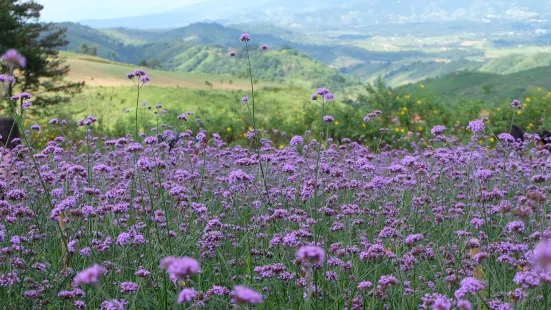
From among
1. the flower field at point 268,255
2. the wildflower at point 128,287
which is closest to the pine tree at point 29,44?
the flower field at point 268,255

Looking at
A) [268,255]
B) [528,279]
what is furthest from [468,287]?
[268,255]

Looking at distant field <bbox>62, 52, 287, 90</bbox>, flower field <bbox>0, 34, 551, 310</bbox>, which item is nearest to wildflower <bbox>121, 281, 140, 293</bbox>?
flower field <bbox>0, 34, 551, 310</bbox>

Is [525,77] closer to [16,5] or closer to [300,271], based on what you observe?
[16,5]

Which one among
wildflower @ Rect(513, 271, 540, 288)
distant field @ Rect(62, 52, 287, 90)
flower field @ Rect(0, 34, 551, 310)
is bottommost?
distant field @ Rect(62, 52, 287, 90)

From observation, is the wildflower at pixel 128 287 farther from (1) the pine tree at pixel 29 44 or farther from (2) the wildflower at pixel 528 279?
(1) the pine tree at pixel 29 44

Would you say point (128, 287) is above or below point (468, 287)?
below

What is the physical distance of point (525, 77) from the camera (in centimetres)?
6525

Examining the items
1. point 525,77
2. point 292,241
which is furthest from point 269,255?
point 525,77

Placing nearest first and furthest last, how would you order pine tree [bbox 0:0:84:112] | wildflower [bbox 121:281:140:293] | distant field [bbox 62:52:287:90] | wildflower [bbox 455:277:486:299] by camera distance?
wildflower [bbox 455:277:486:299] → wildflower [bbox 121:281:140:293] → pine tree [bbox 0:0:84:112] → distant field [bbox 62:52:287:90]

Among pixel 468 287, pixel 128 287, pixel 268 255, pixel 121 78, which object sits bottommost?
pixel 121 78

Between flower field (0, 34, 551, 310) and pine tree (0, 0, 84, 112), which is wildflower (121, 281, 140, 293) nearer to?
flower field (0, 34, 551, 310)

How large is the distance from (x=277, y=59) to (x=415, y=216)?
627ft

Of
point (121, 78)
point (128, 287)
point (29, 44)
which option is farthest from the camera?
point (121, 78)

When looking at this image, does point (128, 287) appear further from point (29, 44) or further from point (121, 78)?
point (121, 78)
